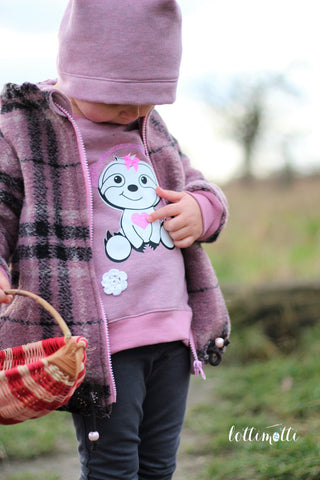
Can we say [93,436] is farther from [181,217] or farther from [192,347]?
[181,217]

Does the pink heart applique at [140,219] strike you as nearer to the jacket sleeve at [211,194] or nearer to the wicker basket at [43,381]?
the jacket sleeve at [211,194]

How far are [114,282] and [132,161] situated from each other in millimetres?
359

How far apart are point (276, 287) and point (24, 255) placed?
285 cm

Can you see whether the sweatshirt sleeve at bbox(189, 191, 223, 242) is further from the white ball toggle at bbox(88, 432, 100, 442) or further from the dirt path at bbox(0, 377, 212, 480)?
the dirt path at bbox(0, 377, 212, 480)

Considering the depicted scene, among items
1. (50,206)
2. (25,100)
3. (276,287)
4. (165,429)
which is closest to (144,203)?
(50,206)

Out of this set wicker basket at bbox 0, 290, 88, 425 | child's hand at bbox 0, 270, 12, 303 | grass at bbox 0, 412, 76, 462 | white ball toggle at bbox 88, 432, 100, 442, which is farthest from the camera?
grass at bbox 0, 412, 76, 462

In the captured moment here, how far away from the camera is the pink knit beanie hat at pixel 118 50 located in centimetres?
155

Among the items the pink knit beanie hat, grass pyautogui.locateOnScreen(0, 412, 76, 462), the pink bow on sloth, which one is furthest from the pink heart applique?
grass pyautogui.locateOnScreen(0, 412, 76, 462)

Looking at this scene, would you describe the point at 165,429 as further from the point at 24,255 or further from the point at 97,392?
the point at 24,255

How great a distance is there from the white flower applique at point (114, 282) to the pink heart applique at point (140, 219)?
0.49ft

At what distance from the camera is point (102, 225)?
63.9 inches

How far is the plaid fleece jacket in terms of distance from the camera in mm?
1533

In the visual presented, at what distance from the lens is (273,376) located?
352cm

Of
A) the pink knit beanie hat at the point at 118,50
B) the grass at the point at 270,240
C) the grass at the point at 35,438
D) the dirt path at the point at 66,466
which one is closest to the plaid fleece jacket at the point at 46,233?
the pink knit beanie hat at the point at 118,50
